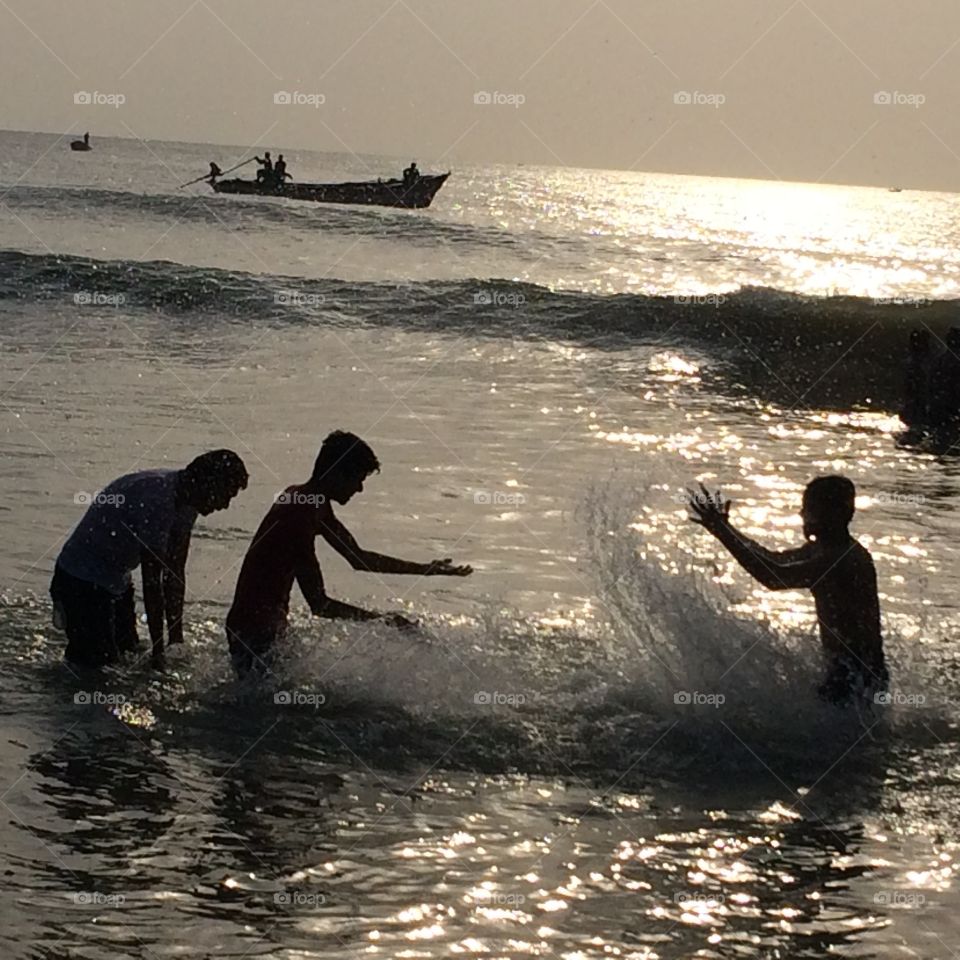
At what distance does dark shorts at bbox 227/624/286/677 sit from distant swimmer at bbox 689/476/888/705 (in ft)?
6.72

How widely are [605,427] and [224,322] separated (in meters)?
10.8

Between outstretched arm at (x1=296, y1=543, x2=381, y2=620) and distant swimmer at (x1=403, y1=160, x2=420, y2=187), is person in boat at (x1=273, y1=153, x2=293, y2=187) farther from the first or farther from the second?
outstretched arm at (x1=296, y1=543, x2=381, y2=620)

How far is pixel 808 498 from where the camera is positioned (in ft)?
22.0

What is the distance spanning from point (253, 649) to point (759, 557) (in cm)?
237

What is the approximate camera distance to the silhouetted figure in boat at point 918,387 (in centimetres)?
1852

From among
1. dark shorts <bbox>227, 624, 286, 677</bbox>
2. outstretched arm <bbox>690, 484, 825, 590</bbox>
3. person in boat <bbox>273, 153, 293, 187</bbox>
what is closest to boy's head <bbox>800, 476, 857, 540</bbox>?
A: outstretched arm <bbox>690, 484, 825, 590</bbox>

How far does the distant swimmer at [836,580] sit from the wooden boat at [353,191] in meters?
49.1

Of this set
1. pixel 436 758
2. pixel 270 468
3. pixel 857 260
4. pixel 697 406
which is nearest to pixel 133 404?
pixel 270 468

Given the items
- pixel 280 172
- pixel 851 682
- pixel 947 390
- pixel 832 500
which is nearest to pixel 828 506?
pixel 832 500

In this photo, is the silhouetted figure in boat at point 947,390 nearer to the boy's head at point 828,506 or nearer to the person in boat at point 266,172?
the boy's head at point 828,506

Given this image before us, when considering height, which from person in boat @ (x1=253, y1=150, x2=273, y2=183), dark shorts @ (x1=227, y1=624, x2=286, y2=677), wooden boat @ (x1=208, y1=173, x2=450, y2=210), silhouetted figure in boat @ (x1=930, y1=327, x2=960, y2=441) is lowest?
dark shorts @ (x1=227, y1=624, x2=286, y2=677)

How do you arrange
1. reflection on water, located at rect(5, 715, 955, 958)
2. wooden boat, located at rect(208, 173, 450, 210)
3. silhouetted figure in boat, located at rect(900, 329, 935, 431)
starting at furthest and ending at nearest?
wooden boat, located at rect(208, 173, 450, 210), silhouetted figure in boat, located at rect(900, 329, 935, 431), reflection on water, located at rect(5, 715, 955, 958)

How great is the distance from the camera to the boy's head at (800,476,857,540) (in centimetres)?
664

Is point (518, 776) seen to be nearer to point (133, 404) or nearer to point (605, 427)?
point (133, 404)
